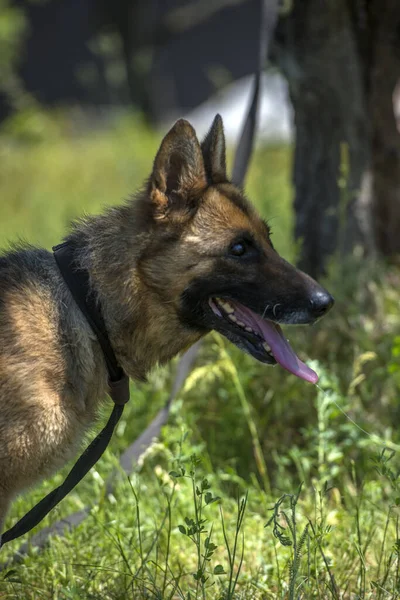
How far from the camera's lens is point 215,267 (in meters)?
2.92

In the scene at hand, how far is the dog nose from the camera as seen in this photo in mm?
2889

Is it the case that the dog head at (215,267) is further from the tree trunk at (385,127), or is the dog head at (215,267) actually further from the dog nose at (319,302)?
the tree trunk at (385,127)

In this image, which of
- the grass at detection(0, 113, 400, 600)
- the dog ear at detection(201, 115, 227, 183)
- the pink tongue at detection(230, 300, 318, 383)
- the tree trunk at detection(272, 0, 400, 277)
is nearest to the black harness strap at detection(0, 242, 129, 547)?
the grass at detection(0, 113, 400, 600)

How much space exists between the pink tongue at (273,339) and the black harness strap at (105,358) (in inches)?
19.9

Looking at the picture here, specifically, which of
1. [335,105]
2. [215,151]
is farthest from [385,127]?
[215,151]

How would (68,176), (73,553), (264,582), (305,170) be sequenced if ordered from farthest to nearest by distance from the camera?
(68,176) → (305,170) → (73,553) → (264,582)

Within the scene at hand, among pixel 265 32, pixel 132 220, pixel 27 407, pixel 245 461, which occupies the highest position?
pixel 265 32

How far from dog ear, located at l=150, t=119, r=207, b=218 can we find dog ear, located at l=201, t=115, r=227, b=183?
0.42 feet

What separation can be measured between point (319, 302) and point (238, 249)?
361 mm

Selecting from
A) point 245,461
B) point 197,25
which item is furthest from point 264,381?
point 197,25

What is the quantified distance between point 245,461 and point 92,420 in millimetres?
1394

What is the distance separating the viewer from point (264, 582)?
2906mm

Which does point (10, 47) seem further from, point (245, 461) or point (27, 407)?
point (27, 407)

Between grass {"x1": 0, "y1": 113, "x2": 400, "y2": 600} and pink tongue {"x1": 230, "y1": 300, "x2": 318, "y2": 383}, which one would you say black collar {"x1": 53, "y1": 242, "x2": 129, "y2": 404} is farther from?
pink tongue {"x1": 230, "y1": 300, "x2": 318, "y2": 383}
